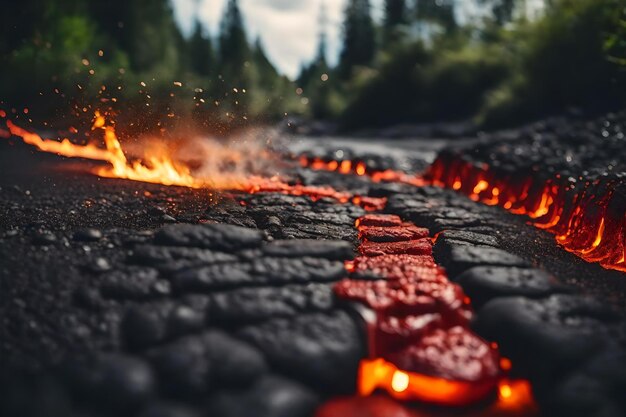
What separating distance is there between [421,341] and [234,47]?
3698 cm

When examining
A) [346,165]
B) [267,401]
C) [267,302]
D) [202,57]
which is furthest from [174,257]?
[202,57]

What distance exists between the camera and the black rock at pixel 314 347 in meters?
1.81

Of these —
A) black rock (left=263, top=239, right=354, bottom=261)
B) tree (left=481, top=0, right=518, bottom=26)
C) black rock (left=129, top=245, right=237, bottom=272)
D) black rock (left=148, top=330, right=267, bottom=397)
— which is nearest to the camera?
black rock (left=148, top=330, right=267, bottom=397)

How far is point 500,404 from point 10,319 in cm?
248

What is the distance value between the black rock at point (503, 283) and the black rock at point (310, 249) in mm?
807

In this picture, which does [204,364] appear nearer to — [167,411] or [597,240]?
[167,411]

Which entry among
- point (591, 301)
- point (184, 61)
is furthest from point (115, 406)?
point (184, 61)

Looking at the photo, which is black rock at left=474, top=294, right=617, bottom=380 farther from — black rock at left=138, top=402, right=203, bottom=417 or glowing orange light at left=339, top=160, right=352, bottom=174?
glowing orange light at left=339, top=160, right=352, bottom=174

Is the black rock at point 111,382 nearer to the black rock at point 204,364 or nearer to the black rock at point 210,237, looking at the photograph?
the black rock at point 204,364

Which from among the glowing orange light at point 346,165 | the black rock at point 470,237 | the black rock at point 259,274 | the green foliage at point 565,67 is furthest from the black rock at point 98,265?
the green foliage at point 565,67

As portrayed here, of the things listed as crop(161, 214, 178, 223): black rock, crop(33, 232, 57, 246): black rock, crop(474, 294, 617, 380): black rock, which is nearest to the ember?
crop(474, 294, 617, 380): black rock

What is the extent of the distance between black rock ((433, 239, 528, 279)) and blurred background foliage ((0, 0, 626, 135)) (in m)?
4.36

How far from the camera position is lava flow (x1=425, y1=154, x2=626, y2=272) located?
3.25 metres

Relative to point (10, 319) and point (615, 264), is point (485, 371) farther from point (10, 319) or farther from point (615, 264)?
point (10, 319)
